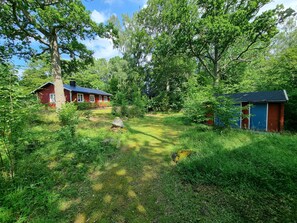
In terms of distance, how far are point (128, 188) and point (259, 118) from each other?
8.98 meters

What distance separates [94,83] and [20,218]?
1309 inches

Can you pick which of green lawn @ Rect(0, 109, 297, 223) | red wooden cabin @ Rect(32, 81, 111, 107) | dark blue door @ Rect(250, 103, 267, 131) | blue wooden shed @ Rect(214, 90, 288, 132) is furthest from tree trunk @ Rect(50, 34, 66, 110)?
dark blue door @ Rect(250, 103, 267, 131)

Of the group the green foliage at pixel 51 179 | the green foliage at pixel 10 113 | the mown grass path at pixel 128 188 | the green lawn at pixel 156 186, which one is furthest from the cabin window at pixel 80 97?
the green foliage at pixel 10 113

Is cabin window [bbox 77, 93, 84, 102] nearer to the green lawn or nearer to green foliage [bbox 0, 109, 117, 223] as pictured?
green foliage [bbox 0, 109, 117, 223]

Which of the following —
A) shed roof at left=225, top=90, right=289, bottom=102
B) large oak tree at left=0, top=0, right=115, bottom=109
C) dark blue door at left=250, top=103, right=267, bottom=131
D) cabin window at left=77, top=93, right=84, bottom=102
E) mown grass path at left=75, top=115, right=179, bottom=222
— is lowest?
mown grass path at left=75, top=115, right=179, bottom=222

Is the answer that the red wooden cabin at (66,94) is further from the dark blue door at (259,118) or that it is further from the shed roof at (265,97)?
the dark blue door at (259,118)

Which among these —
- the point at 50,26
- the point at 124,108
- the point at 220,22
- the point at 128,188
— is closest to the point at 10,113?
the point at 128,188

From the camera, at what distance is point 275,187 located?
2584 millimetres

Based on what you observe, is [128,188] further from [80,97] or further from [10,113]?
[80,97]

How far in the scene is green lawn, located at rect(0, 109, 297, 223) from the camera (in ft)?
7.31

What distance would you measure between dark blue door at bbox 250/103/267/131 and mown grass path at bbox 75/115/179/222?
6.73 meters

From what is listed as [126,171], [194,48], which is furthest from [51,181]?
[194,48]

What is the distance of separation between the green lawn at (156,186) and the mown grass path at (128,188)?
0.02 m

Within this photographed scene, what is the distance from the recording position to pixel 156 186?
120 inches
